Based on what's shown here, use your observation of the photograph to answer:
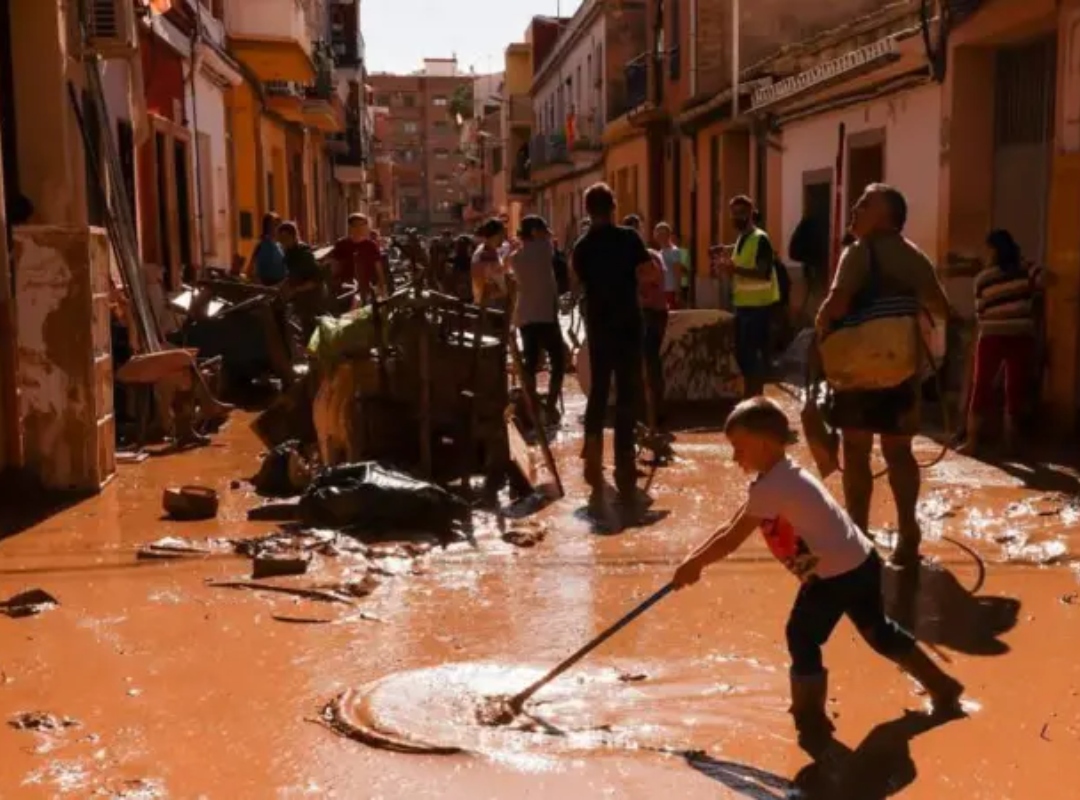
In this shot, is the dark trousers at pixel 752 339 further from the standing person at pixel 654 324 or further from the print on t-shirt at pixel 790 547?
the print on t-shirt at pixel 790 547

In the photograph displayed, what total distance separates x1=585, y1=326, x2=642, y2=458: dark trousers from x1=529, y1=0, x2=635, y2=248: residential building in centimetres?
1965

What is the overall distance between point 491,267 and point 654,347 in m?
2.31

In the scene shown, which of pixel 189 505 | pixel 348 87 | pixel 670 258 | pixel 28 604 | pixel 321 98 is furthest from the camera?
pixel 348 87

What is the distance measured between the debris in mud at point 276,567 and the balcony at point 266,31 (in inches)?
593

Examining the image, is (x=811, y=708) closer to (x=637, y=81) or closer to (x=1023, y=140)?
(x=1023, y=140)

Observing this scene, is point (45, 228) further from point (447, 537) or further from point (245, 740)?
point (245, 740)

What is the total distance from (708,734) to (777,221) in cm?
1438

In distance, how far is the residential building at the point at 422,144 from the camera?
102 metres

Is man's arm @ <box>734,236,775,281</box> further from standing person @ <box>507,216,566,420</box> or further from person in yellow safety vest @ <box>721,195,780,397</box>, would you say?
standing person @ <box>507,216,566,420</box>

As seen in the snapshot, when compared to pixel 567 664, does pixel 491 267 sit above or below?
above

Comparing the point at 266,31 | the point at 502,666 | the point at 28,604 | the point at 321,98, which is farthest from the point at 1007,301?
the point at 321,98

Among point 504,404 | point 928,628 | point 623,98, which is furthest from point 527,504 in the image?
point 623,98

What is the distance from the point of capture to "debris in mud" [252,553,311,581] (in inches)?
222

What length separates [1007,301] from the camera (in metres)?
8.48
